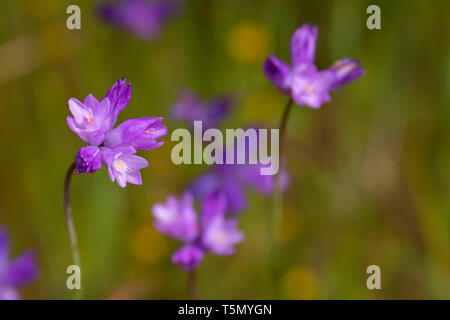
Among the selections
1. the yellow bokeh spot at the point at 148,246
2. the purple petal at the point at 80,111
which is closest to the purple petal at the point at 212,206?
the purple petal at the point at 80,111

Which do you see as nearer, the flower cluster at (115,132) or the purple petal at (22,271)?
the flower cluster at (115,132)

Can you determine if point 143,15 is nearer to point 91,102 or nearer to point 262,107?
point 262,107

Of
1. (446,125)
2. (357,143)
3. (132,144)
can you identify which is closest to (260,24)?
(357,143)

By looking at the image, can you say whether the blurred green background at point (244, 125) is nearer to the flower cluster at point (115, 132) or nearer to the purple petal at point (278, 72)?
the purple petal at point (278, 72)

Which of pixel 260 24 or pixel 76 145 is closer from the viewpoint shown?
pixel 76 145

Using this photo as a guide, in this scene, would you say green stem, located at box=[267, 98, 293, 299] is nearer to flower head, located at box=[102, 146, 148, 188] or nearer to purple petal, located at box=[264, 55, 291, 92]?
purple petal, located at box=[264, 55, 291, 92]

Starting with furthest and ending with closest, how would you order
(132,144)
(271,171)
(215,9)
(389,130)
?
(215,9), (389,130), (271,171), (132,144)

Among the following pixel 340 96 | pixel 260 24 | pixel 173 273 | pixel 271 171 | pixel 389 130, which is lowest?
pixel 173 273

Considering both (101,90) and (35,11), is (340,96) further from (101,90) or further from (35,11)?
(35,11)
